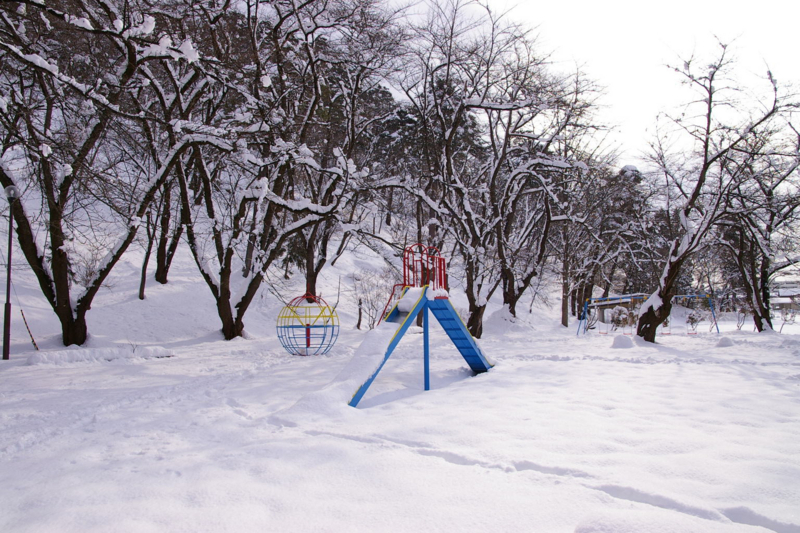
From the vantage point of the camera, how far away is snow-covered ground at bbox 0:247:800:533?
2.53 meters

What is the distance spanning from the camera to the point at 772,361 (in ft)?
28.0

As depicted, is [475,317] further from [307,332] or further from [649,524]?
[649,524]

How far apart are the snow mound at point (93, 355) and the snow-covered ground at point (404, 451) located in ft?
0.67

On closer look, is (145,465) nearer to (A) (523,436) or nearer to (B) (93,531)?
(B) (93,531)

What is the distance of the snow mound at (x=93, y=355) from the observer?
7.80 meters

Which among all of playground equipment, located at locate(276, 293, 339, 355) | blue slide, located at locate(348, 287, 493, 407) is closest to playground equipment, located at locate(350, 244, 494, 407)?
blue slide, located at locate(348, 287, 493, 407)

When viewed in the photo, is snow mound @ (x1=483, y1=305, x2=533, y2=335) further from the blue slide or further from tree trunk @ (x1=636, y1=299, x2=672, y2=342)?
the blue slide

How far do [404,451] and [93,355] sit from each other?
7051 mm

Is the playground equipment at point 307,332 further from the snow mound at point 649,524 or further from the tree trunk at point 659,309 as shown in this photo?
the tree trunk at point 659,309

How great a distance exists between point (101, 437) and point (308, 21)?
34.9ft

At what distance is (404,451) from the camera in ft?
11.4

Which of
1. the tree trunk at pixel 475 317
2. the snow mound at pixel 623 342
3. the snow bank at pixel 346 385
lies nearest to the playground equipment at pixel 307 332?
the snow bank at pixel 346 385

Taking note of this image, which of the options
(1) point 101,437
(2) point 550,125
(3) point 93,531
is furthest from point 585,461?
(2) point 550,125

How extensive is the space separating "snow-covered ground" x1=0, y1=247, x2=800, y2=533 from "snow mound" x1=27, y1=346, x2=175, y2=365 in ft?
0.67
